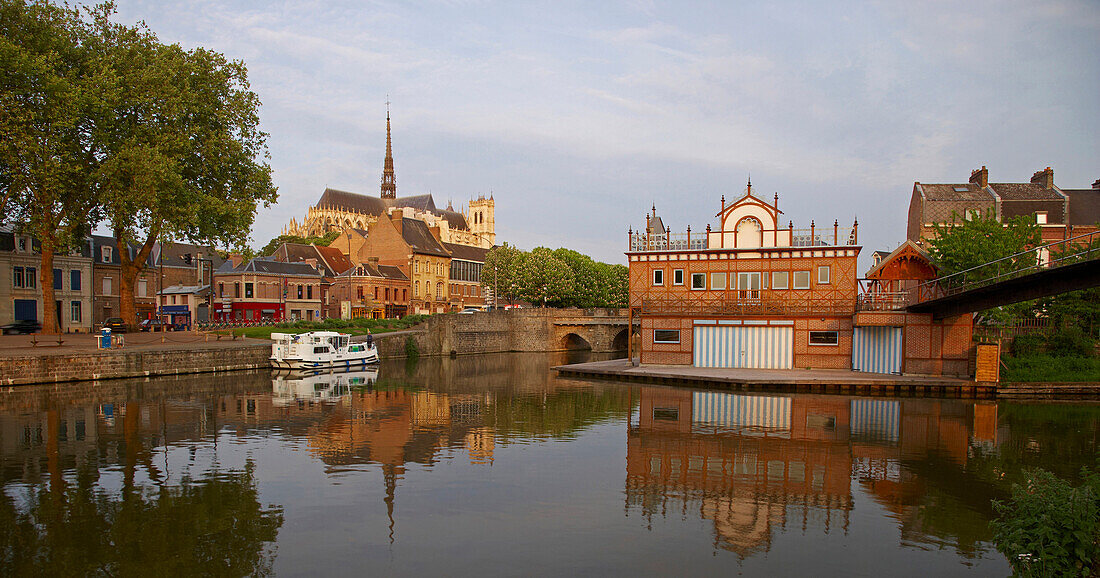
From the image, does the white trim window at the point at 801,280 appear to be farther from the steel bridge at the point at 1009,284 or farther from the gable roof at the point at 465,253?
the gable roof at the point at 465,253

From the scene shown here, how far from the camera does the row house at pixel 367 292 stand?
2537 inches

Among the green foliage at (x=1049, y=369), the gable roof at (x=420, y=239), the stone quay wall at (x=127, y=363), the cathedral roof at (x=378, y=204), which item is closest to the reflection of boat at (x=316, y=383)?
the stone quay wall at (x=127, y=363)

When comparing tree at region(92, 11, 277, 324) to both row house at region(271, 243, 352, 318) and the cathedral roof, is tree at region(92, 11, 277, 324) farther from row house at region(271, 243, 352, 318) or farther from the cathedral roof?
the cathedral roof

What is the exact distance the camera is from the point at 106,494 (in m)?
13.0

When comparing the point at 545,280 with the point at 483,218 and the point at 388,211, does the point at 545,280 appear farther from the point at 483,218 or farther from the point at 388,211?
the point at 483,218

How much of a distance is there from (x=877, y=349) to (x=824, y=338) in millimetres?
2361

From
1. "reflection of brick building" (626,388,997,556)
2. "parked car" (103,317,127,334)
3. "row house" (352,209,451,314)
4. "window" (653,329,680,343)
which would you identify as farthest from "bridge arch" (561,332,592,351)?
"reflection of brick building" (626,388,997,556)

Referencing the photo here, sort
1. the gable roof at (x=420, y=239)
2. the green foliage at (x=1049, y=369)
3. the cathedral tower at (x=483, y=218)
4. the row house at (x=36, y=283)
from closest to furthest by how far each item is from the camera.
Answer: the green foliage at (x=1049, y=369) → the row house at (x=36, y=283) → the gable roof at (x=420, y=239) → the cathedral tower at (x=483, y=218)

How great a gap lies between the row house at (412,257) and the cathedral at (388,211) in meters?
19.0

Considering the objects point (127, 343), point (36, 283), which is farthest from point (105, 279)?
point (127, 343)

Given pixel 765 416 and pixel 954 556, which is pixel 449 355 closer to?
pixel 765 416

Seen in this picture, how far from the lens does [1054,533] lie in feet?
23.5

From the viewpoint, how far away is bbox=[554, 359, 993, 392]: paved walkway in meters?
27.8

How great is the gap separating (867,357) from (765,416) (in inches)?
485
